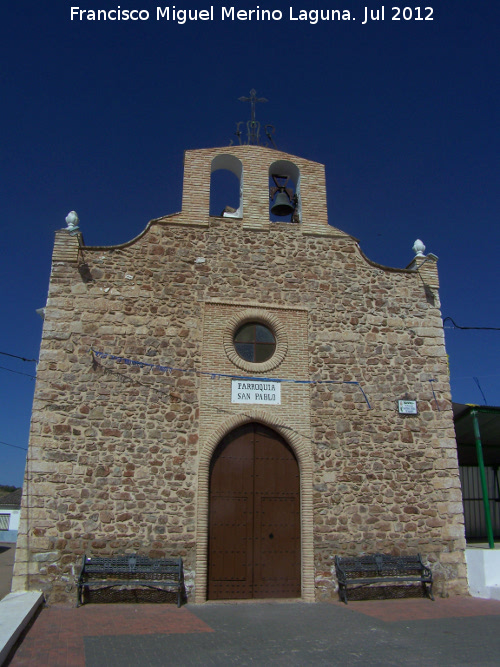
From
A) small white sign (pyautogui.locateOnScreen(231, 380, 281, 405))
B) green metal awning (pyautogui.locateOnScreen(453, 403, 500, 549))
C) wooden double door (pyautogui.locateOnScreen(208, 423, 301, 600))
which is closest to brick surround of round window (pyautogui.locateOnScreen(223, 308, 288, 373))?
small white sign (pyautogui.locateOnScreen(231, 380, 281, 405))

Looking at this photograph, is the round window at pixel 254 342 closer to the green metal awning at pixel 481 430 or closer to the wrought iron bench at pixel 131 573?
the wrought iron bench at pixel 131 573

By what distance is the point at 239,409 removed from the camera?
959cm

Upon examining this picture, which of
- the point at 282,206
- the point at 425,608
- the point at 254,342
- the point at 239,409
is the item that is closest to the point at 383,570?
the point at 425,608

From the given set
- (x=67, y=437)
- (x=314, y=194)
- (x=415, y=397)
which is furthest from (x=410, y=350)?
(x=67, y=437)

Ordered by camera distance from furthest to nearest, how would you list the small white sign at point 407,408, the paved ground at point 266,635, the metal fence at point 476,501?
the metal fence at point 476,501 → the small white sign at point 407,408 → the paved ground at point 266,635

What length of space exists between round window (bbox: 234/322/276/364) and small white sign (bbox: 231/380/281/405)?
1.70 ft

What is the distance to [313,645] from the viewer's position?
6141 mm

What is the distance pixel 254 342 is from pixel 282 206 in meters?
3.32

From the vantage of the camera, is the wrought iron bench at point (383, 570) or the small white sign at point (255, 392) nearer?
the wrought iron bench at point (383, 570)

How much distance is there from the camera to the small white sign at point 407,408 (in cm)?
1007

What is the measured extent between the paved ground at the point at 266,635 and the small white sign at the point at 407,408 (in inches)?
129

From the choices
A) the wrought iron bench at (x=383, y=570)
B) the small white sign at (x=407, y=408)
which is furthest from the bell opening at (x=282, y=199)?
the wrought iron bench at (x=383, y=570)

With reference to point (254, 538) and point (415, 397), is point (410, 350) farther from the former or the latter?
point (254, 538)

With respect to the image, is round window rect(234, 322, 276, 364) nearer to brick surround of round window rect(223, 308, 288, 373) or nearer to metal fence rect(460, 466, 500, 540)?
brick surround of round window rect(223, 308, 288, 373)
